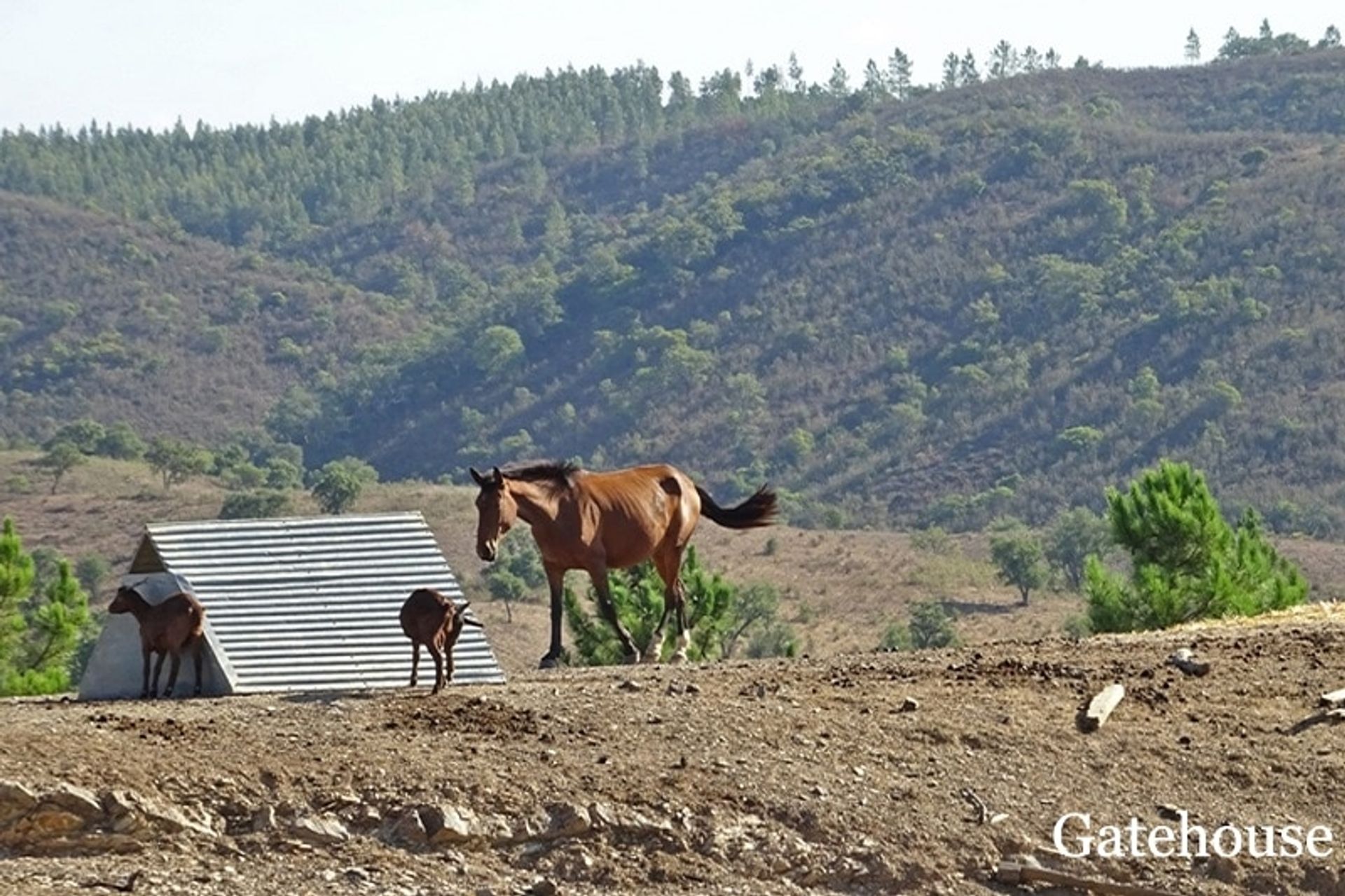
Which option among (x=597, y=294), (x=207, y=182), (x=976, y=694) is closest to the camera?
(x=976, y=694)

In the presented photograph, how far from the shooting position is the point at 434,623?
45.5 feet

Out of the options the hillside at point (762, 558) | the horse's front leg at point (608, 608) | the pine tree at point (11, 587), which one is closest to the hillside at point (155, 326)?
the hillside at point (762, 558)

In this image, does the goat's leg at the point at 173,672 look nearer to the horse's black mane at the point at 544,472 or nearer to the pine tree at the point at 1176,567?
the horse's black mane at the point at 544,472

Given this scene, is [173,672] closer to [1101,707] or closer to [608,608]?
[608,608]

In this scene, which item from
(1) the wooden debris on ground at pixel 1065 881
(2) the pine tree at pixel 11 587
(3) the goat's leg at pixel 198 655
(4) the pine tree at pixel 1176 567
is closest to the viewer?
(1) the wooden debris on ground at pixel 1065 881

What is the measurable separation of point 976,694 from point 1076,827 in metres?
1.83

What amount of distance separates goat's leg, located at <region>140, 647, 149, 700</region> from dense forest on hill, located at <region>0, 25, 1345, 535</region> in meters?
72.8

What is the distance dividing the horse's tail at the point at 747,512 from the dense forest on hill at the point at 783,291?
67.5 meters

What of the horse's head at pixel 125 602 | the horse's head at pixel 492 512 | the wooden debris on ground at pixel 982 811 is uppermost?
the horse's head at pixel 492 512

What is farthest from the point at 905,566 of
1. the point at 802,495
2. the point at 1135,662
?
the point at 1135,662

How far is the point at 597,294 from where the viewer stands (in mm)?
137375

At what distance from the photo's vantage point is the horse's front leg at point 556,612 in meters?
16.2

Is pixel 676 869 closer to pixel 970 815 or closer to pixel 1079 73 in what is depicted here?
pixel 970 815

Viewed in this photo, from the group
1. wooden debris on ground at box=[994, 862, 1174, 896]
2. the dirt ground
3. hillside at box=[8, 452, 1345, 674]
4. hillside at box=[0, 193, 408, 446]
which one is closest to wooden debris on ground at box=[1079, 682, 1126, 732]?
the dirt ground
